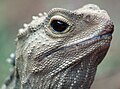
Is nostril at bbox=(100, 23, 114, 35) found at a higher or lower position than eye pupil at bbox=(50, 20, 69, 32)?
lower

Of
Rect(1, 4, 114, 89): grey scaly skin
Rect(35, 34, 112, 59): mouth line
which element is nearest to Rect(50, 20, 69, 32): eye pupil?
Rect(1, 4, 114, 89): grey scaly skin

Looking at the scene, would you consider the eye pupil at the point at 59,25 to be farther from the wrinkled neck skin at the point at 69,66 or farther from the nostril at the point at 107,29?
the nostril at the point at 107,29

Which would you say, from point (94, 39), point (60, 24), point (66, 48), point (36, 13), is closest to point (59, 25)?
point (60, 24)

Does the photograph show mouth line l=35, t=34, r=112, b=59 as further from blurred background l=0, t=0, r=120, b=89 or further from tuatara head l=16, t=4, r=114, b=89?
blurred background l=0, t=0, r=120, b=89

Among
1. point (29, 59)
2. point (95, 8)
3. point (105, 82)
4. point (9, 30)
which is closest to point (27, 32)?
point (29, 59)

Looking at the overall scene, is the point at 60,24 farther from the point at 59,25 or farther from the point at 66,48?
the point at 66,48

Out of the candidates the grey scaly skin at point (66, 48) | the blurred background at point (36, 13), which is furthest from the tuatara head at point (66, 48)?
the blurred background at point (36, 13)
